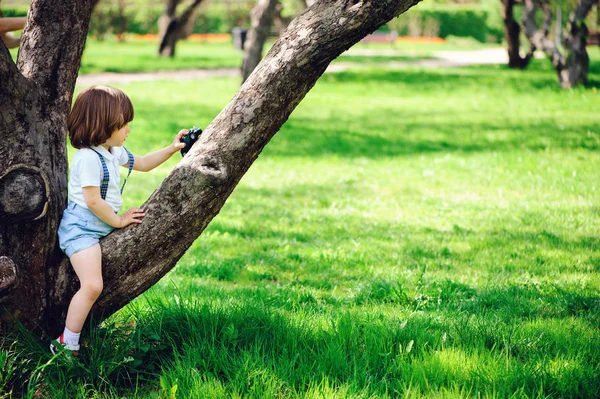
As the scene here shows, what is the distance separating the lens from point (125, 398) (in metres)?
3.21

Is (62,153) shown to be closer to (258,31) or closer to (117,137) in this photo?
(117,137)

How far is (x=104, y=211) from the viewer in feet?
11.1

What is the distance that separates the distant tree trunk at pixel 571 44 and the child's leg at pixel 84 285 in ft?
52.8

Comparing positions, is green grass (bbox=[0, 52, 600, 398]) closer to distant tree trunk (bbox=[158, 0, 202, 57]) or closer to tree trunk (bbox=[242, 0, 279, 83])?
tree trunk (bbox=[242, 0, 279, 83])

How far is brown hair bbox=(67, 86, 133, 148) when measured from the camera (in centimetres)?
344

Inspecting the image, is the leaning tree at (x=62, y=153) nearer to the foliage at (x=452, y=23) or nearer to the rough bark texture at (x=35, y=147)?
the rough bark texture at (x=35, y=147)

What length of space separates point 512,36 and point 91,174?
2264 centimetres

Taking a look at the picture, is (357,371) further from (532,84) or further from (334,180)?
(532,84)

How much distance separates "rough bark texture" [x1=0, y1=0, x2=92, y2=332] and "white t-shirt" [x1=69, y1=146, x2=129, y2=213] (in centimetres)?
8

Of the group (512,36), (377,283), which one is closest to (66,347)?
(377,283)

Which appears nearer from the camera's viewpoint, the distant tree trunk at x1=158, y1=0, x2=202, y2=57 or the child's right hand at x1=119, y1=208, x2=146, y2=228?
the child's right hand at x1=119, y1=208, x2=146, y2=228

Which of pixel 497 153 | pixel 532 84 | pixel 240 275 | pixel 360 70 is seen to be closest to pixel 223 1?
pixel 360 70

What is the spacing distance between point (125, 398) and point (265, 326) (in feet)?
2.82

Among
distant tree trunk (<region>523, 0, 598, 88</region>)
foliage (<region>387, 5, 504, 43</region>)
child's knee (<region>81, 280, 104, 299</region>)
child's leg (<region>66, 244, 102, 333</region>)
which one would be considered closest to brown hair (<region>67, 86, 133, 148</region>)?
child's leg (<region>66, 244, 102, 333</region>)
